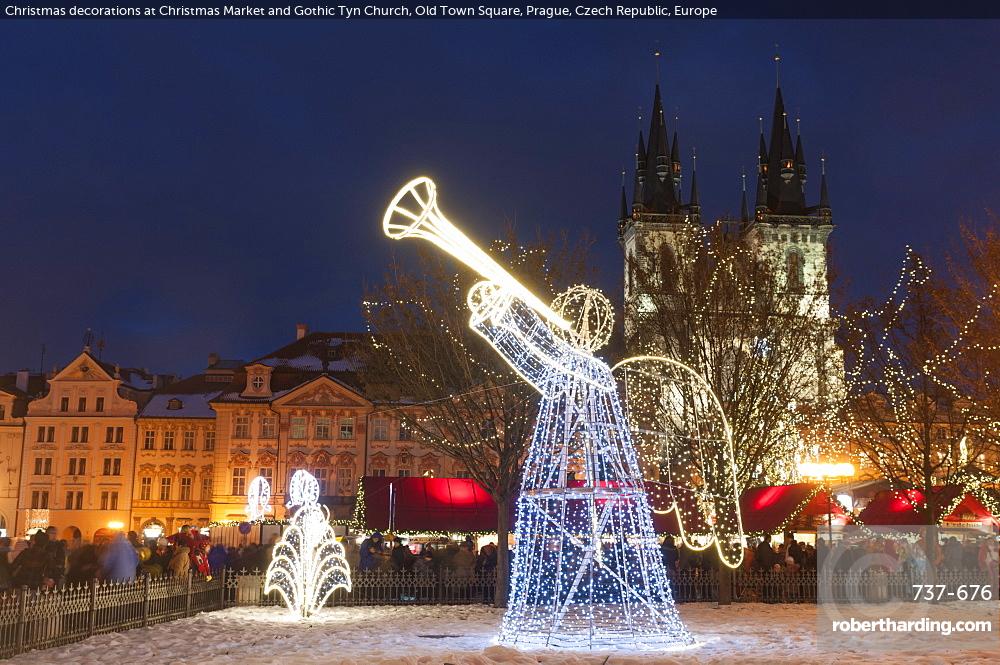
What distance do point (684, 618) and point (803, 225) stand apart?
5980cm

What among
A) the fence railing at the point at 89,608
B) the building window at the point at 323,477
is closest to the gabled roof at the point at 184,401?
the building window at the point at 323,477

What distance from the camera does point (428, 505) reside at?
1196 inches

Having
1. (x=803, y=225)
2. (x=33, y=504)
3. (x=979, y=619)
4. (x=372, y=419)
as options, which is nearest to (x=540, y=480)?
(x=979, y=619)

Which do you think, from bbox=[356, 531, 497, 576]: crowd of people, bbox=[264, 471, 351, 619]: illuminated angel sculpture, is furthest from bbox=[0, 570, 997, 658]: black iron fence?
bbox=[264, 471, 351, 619]: illuminated angel sculpture

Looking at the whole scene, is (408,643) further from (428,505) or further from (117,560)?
(428,505)

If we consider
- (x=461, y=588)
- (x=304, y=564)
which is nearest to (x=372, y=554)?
(x=461, y=588)

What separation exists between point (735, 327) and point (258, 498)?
20.7 m

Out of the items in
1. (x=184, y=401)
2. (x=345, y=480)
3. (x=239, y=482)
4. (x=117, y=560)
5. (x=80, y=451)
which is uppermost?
(x=184, y=401)

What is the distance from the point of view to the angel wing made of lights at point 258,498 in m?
34.4

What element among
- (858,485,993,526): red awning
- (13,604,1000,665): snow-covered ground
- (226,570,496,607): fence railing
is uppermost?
(858,485,993,526): red awning

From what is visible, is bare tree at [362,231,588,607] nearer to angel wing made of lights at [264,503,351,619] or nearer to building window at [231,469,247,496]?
angel wing made of lights at [264,503,351,619]

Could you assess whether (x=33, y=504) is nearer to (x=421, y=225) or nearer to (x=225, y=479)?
(x=225, y=479)

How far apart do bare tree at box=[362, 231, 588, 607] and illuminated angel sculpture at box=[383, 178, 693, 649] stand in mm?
7776

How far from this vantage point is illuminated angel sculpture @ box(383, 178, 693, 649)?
44.6ft
